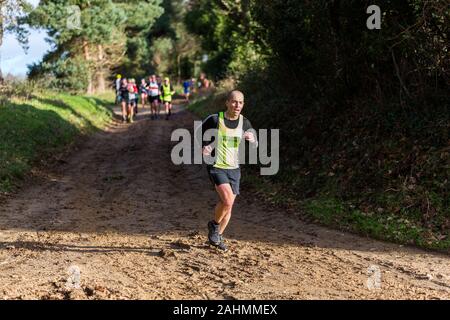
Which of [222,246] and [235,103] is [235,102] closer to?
[235,103]

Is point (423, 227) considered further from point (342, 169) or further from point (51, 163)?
point (51, 163)

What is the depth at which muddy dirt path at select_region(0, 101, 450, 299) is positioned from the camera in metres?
5.77

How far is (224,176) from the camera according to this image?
7.10 m

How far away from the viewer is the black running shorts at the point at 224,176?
7.07 metres

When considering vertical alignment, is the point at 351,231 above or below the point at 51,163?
below

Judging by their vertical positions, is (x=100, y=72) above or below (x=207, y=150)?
above

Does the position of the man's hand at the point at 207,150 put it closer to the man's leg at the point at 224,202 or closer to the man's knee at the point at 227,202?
the man's leg at the point at 224,202

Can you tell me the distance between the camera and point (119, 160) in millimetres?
15258

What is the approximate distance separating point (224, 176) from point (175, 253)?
125 cm

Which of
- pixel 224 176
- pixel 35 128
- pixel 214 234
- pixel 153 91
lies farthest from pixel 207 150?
pixel 153 91

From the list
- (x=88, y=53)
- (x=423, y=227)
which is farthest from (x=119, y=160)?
(x=88, y=53)

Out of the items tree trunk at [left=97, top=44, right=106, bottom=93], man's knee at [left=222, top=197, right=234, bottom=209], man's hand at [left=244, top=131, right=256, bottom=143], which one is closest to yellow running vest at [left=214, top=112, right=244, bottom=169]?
man's hand at [left=244, top=131, right=256, bottom=143]

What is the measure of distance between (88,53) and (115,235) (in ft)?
107

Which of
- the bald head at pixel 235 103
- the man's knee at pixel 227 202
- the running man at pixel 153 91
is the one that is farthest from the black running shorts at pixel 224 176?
the running man at pixel 153 91
